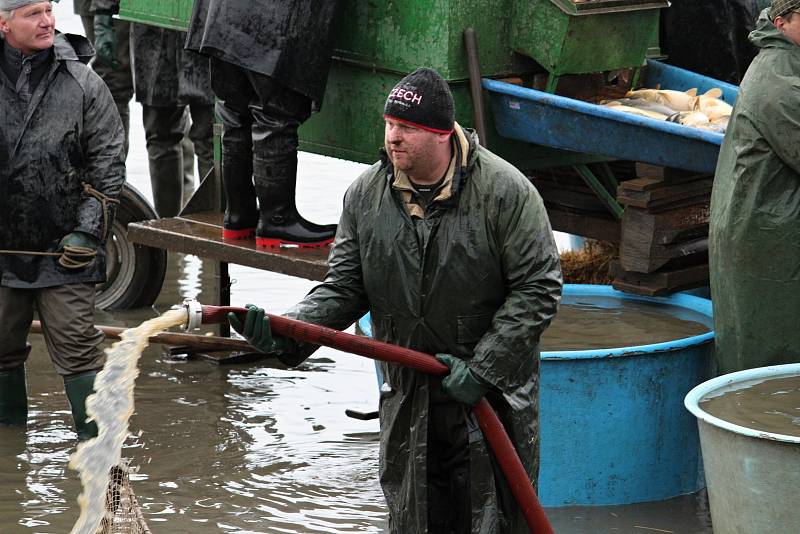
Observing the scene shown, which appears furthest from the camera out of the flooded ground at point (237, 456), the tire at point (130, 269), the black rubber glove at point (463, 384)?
Answer: the tire at point (130, 269)

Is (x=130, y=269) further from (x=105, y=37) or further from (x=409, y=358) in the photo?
(x=409, y=358)

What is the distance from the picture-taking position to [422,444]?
483 cm

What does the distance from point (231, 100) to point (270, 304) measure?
244cm

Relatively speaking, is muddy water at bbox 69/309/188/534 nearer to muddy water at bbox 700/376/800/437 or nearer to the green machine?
muddy water at bbox 700/376/800/437

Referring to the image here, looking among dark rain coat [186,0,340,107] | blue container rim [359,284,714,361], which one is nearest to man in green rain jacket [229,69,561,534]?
blue container rim [359,284,714,361]

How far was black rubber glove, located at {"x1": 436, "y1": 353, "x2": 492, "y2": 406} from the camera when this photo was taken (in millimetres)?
4598

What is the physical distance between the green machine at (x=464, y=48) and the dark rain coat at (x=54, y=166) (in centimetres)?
126

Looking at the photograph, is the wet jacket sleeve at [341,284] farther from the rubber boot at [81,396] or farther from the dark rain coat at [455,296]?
the rubber boot at [81,396]

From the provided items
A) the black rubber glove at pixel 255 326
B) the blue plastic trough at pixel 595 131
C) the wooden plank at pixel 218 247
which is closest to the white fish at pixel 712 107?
the blue plastic trough at pixel 595 131

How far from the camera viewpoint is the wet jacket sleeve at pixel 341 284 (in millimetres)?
4891

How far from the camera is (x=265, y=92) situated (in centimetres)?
727

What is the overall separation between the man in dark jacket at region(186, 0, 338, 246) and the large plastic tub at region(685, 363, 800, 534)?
275 cm

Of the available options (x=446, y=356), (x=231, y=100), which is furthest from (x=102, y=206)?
(x=446, y=356)

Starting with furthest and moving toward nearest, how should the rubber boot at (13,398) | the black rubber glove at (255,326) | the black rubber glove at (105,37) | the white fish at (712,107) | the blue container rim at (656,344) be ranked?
the black rubber glove at (105,37)
the white fish at (712,107)
the rubber boot at (13,398)
the blue container rim at (656,344)
the black rubber glove at (255,326)
